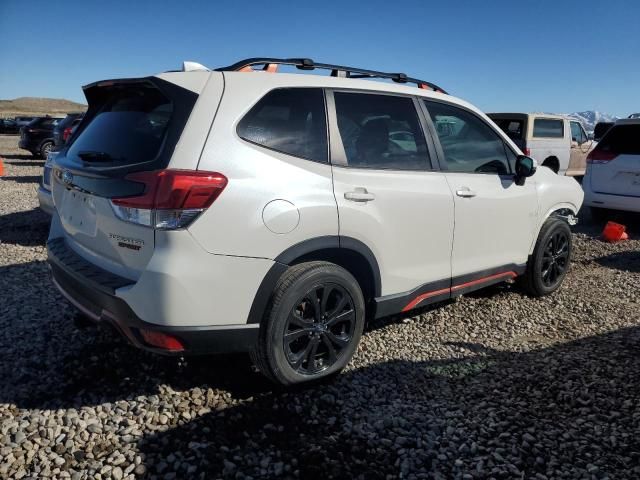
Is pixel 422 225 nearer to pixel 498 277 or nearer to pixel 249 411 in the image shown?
pixel 498 277

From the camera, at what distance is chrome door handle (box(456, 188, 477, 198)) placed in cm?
382

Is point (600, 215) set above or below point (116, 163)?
below

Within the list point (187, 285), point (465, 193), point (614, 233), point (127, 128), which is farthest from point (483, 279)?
point (614, 233)

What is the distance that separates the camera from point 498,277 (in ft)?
14.5

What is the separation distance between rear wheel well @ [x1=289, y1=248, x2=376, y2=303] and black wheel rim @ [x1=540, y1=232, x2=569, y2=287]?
2335 mm

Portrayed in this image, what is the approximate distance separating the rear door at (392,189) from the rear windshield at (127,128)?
1.02m

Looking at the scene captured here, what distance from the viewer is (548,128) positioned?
41.8ft

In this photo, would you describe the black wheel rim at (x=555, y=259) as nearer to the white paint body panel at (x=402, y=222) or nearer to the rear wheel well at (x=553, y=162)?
the white paint body panel at (x=402, y=222)

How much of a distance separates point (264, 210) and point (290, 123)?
630 millimetres

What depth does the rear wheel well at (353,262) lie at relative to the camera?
306 centimetres

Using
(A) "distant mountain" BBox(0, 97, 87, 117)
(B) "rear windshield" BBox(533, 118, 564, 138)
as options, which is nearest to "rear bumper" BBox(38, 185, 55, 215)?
(B) "rear windshield" BBox(533, 118, 564, 138)

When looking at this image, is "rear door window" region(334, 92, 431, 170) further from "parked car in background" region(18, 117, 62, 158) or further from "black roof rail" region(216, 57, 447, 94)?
"parked car in background" region(18, 117, 62, 158)

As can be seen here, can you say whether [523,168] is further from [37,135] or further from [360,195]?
[37,135]

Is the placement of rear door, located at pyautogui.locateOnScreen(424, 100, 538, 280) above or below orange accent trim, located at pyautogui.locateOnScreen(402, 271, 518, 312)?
above
